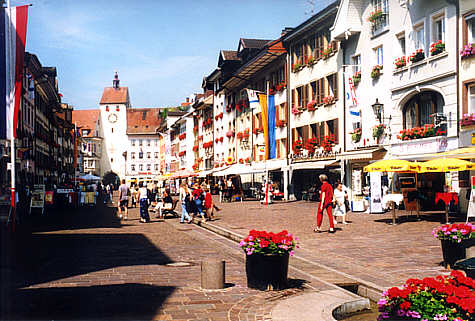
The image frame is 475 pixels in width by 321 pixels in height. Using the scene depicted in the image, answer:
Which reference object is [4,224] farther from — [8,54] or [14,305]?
[14,305]

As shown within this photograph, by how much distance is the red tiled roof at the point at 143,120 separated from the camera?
132 meters

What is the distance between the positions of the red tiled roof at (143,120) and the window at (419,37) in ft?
352

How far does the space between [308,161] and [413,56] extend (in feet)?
41.4

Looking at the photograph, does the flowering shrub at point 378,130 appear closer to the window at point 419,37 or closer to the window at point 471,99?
the window at point 419,37

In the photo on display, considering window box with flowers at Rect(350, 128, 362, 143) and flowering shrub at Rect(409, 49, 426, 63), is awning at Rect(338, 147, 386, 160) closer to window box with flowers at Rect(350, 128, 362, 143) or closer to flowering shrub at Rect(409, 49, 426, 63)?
window box with flowers at Rect(350, 128, 362, 143)

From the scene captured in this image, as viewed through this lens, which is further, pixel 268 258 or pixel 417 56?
pixel 417 56

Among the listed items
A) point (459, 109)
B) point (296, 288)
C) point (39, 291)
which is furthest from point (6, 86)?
point (459, 109)

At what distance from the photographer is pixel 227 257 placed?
1220cm

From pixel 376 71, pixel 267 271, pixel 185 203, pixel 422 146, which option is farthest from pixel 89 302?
pixel 376 71

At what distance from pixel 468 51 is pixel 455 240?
15079mm

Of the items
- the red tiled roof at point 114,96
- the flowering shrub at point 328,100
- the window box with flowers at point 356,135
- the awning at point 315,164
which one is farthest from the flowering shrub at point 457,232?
the red tiled roof at point 114,96

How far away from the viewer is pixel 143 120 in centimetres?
13362

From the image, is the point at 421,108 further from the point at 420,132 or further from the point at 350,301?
the point at 350,301

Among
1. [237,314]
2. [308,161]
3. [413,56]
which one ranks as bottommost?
[237,314]
